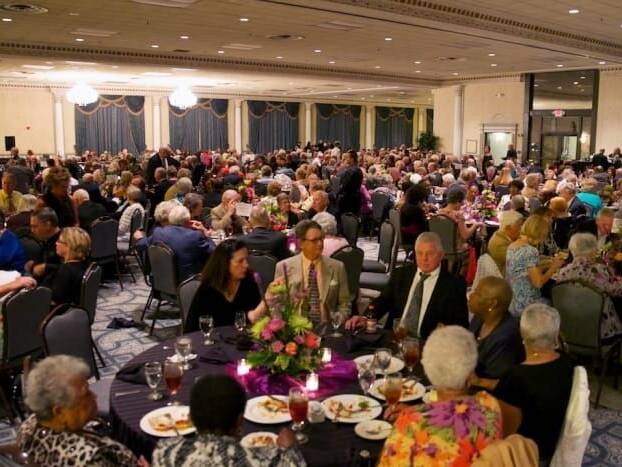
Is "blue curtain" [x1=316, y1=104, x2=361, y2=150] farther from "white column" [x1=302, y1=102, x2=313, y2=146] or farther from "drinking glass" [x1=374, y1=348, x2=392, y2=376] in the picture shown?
"drinking glass" [x1=374, y1=348, x2=392, y2=376]

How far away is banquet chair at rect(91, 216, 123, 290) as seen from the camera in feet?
24.4

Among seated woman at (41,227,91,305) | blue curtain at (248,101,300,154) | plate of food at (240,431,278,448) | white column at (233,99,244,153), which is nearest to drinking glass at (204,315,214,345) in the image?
plate of food at (240,431,278,448)

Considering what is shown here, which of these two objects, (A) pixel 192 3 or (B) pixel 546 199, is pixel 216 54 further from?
(B) pixel 546 199

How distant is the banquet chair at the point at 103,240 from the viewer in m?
7.44

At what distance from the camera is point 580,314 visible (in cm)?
459

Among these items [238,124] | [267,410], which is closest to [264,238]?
[267,410]

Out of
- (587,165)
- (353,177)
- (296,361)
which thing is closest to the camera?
(296,361)

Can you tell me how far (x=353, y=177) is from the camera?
31.8 feet

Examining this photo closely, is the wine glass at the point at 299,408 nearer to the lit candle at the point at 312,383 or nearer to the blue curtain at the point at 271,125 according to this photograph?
the lit candle at the point at 312,383

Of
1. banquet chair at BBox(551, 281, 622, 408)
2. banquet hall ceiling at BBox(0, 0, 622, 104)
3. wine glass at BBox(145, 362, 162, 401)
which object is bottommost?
banquet chair at BBox(551, 281, 622, 408)

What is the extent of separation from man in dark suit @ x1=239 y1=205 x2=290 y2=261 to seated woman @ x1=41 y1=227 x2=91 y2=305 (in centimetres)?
161

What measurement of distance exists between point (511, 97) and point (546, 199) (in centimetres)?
1376

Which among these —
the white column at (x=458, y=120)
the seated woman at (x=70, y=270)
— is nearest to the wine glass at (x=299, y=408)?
the seated woman at (x=70, y=270)

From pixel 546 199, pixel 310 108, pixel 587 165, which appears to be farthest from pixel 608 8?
pixel 310 108
